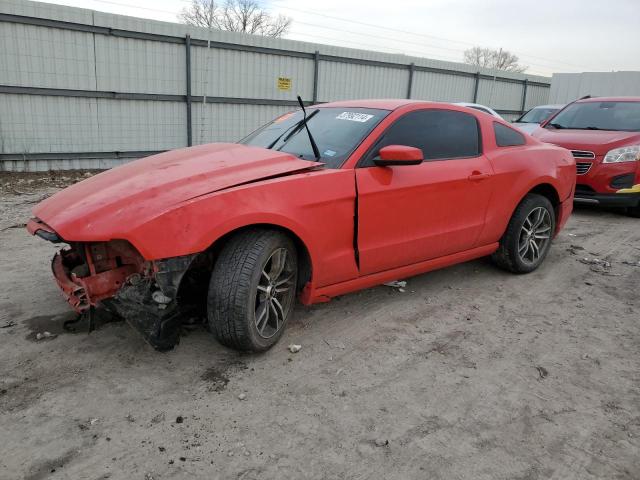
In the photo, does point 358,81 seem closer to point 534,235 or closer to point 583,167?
point 583,167

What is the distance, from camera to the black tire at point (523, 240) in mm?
4789

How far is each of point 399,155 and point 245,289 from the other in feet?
4.67

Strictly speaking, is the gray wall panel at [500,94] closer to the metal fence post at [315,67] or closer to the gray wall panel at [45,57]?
the metal fence post at [315,67]

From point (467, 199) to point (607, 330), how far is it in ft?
4.76

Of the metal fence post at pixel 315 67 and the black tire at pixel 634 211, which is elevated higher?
the metal fence post at pixel 315 67

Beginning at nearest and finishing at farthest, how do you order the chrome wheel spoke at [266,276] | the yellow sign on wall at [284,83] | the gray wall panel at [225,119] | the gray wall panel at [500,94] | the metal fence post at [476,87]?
the chrome wheel spoke at [266,276]
the gray wall panel at [225,119]
the yellow sign on wall at [284,83]
the metal fence post at [476,87]
the gray wall panel at [500,94]

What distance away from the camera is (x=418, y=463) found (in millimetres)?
2410

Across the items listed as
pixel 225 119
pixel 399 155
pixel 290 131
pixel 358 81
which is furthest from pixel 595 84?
pixel 399 155

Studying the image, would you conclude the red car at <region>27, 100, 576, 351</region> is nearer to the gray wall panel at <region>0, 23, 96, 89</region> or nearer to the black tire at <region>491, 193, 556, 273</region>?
the black tire at <region>491, 193, 556, 273</region>

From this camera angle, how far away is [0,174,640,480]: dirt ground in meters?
2.39

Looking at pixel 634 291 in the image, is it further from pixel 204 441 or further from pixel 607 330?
pixel 204 441

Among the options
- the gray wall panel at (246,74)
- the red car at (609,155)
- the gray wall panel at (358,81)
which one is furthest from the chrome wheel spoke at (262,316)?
the gray wall panel at (358,81)

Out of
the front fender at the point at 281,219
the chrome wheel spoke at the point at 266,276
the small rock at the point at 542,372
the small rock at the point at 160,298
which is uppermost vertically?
the front fender at the point at 281,219

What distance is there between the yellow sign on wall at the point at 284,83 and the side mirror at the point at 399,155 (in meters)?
9.74
